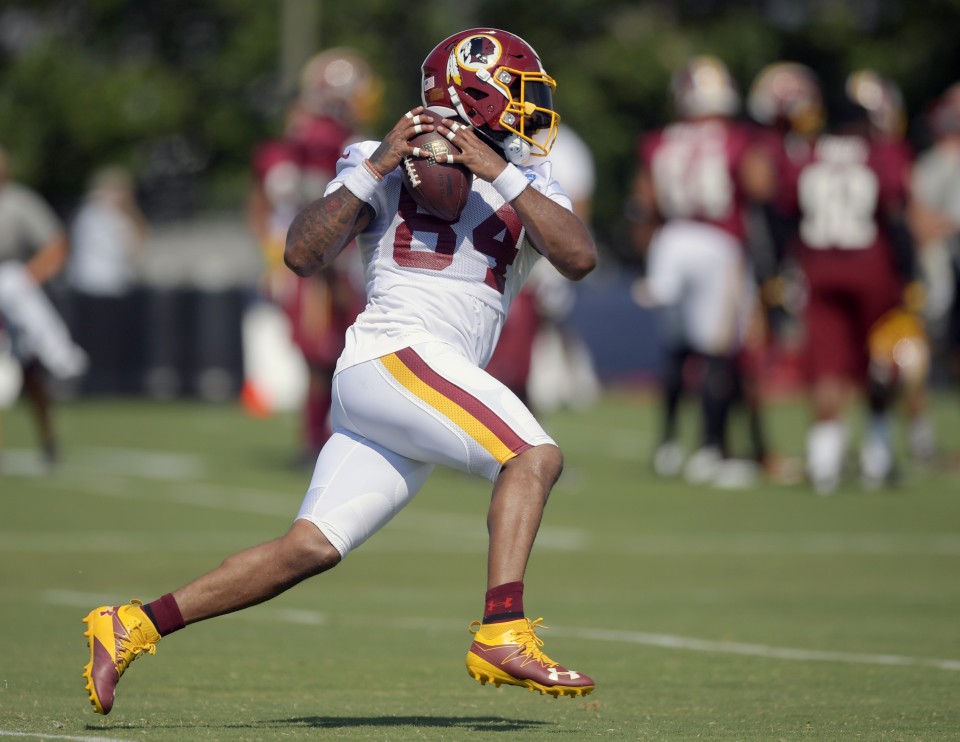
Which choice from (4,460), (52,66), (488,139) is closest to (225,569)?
(488,139)

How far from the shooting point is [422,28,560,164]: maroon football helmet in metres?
5.84

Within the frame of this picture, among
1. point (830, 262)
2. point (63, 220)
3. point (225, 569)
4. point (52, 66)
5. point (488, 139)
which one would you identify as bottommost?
point (225, 569)

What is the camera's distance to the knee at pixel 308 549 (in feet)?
18.5

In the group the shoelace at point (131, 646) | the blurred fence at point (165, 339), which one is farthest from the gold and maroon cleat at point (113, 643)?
the blurred fence at point (165, 339)

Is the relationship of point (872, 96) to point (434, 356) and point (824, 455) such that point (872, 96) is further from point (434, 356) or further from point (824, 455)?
point (434, 356)

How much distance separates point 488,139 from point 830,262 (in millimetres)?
7656

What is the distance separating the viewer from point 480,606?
8.75m

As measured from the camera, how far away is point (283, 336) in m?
19.9

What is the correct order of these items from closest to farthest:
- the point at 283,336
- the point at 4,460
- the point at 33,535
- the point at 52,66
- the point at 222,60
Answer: the point at 33,535
the point at 4,460
the point at 283,336
the point at 52,66
the point at 222,60

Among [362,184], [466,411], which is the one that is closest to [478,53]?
[362,184]

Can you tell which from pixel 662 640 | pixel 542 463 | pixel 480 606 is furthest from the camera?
pixel 480 606

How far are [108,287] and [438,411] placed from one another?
719 inches

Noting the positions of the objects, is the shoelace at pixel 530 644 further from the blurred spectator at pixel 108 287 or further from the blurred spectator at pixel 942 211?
the blurred spectator at pixel 108 287

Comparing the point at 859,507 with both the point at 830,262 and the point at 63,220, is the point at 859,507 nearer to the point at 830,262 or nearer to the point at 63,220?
the point at 830,262
